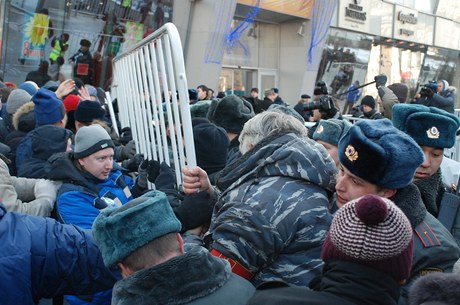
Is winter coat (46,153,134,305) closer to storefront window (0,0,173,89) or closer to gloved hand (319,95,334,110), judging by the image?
gloved hand (319,95,334,110)

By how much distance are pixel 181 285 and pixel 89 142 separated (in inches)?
69.0

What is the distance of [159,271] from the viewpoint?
1.57 meters

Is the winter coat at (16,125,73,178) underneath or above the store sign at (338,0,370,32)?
underneath

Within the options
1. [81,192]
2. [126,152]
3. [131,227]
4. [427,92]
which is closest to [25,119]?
[126,152]

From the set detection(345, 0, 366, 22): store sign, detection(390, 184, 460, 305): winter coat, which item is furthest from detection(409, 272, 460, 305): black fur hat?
detection(345, 0, 366, 22): store sign

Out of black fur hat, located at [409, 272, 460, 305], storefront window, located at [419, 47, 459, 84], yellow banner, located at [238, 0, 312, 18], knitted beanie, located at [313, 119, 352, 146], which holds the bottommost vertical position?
black fur hat, located at [409, 272, 460, 305]

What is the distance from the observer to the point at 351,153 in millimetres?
1942

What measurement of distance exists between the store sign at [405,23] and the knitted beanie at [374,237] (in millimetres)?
22635

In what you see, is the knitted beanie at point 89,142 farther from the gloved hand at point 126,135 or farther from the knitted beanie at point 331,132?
the knitted beanie at point 331,132

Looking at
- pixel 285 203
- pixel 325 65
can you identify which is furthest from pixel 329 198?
pixel 325 65

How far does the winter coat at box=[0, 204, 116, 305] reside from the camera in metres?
1.81

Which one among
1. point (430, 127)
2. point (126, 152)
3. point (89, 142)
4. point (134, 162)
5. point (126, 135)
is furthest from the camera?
point (126, 135)

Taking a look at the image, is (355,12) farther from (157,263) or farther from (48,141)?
(157,263)

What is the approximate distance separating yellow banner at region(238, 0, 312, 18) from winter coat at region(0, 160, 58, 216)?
13.5m
